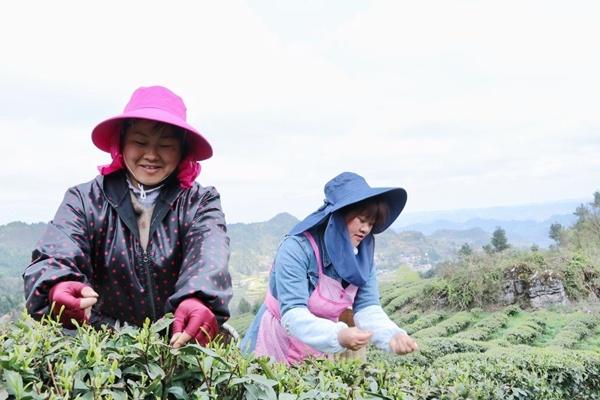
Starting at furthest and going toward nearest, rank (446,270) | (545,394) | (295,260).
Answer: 1. (446,270)
2. (545,394)
3. (295,260)

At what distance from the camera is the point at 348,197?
2.26m

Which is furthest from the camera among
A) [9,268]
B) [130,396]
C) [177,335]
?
[9,268]

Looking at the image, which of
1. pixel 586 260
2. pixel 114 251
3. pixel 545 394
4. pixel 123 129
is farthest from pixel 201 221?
pixel 586 260

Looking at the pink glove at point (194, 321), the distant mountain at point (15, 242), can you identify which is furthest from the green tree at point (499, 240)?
the distant mountain at point (15, 242)

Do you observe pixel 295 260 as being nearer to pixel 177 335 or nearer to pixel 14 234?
pixel 177 335

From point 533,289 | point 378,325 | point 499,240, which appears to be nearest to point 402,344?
point 378,325

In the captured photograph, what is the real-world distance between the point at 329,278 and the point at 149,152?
936 millimetres

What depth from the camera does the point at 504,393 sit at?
138 inches

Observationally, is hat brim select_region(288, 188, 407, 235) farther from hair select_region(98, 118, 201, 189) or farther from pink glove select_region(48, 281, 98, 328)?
pink glove select_region(48, 281, 98, 328)

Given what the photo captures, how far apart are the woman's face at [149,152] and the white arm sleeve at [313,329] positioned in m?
0.77

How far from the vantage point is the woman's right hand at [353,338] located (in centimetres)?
197

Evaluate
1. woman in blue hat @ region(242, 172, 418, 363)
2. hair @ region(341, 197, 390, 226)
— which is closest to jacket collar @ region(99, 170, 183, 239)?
woman in blue hat @ region(242, 172, 418, 363)

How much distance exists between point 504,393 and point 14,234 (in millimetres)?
112003

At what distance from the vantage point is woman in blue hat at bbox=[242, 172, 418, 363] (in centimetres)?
217
